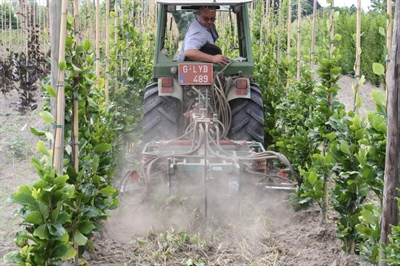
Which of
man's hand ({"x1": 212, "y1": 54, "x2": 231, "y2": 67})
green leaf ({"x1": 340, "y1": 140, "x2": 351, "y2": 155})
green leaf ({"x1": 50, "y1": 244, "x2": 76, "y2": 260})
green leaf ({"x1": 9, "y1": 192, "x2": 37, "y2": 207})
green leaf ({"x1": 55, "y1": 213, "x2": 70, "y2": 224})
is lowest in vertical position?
green leaf ({"x1": 50, "y1": 244, "x2": 76, "y2": 260})

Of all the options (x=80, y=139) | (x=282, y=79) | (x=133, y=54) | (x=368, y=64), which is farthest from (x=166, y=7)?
(x=368, y=64)

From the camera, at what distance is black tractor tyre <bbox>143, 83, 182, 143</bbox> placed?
241 inches

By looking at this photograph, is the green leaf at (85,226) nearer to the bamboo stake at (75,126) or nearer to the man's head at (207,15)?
the bamboo stake at (75,126)

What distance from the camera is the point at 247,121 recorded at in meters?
6.22

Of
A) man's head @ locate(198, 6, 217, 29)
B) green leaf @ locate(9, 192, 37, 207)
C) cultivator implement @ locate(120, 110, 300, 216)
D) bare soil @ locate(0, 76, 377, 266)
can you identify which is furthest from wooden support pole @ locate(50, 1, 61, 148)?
man's head @ locate(198, 6, 217, 29)

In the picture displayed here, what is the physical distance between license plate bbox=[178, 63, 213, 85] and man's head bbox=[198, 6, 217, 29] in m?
0.90

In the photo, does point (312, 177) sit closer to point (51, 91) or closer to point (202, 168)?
point (202, 168)

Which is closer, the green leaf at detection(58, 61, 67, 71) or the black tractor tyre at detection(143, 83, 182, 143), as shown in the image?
the green leaf at detection(58, 61, 67, 71)

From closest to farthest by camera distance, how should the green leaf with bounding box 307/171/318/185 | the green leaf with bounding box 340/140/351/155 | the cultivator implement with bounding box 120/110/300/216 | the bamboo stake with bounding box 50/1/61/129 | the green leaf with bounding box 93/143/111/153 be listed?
the bamboo stake with bounding box 50/1/61/129
the green leaf with bounding box 340/140/351/155
the green leaf with bounding box 93/143/111/153
the green leaf with bounding box 307/171/318/185
the cultivator implement with bounding box 120/110/300/216

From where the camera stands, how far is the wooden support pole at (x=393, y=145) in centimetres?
276

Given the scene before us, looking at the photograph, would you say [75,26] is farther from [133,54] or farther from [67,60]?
[133,54]

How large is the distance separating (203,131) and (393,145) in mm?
2469

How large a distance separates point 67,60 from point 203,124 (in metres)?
2.00

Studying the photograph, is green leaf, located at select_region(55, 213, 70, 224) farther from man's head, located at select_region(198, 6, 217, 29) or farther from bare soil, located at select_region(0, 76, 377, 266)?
man's head, located at select_region(198, 6, 217, 29)
